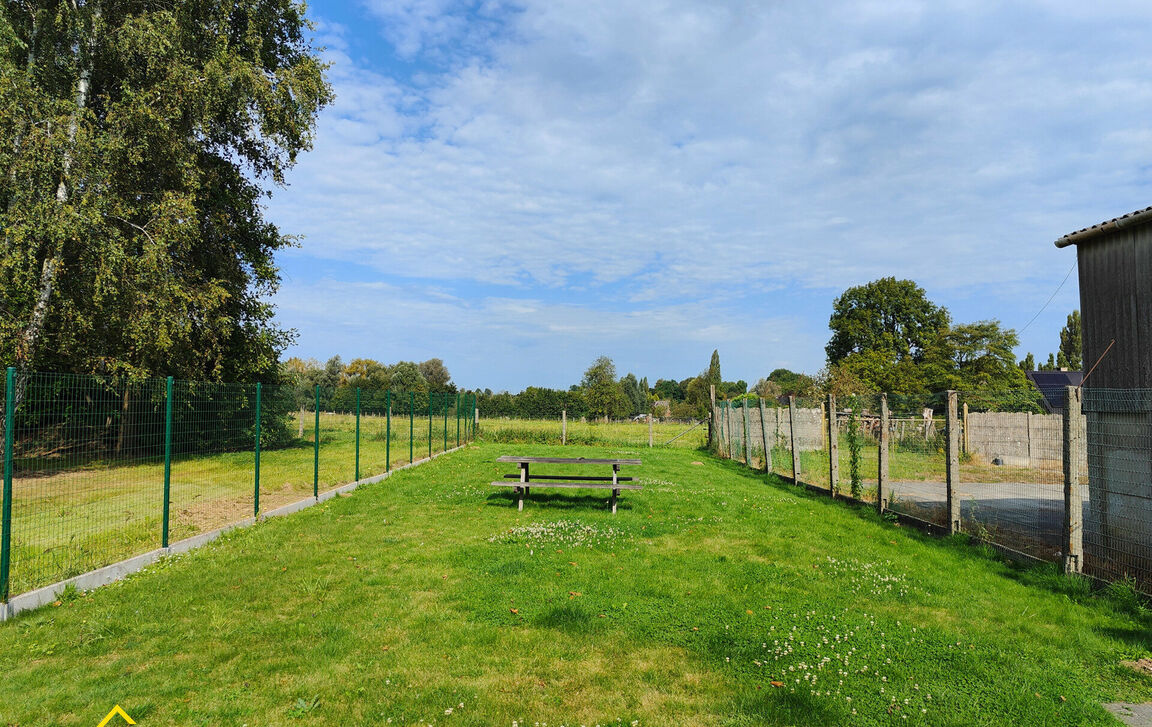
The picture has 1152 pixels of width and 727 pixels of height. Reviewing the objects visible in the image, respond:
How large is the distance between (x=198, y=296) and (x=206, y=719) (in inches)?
613

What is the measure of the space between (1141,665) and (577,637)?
4268 millimetres

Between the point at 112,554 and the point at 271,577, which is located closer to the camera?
the point at 271,577

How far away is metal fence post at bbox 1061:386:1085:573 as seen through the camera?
6.31 m

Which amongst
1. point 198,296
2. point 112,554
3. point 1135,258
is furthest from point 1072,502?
point 198,296

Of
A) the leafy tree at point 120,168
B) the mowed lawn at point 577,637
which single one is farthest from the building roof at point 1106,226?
the leafy tree at point 120,168

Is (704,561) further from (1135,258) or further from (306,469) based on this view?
(306,469)

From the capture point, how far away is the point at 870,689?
390 centimetres

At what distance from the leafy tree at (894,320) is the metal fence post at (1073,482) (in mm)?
52683

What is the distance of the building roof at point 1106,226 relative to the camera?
22.4 feet

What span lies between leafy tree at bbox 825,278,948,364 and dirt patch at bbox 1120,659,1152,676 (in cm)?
5507

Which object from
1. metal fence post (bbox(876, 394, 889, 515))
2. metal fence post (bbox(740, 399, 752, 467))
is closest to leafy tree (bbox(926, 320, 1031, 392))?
metal fence post (bbox(740, 399, 752, 467))

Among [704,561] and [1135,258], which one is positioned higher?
[1135,258]

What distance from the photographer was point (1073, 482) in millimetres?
6324

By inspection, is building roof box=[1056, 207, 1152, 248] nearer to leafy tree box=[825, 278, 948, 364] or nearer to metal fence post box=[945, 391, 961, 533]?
metal fence post box=[945, 391, 961, 533]
